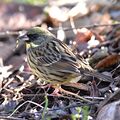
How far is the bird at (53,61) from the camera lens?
5.46m

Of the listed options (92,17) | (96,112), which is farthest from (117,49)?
(92,17)

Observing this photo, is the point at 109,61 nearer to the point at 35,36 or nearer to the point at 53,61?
the point at 53,61

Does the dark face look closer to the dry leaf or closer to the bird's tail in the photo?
the dry leaf

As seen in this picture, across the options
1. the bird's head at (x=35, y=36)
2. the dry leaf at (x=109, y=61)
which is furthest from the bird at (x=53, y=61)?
the dry leaf at (x=109, y=61)

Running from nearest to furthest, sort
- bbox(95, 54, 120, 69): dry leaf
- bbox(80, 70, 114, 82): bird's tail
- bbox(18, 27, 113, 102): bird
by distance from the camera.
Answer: bbox(80, 70, 114, 82): bird's tail, bbox(18, 27, 113, 102): bird, bbox(95, 54, 120, 69): dry leaf

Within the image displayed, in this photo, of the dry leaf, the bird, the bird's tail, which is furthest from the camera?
the dry leaf

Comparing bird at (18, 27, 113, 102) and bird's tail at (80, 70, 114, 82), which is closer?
bird's tail at (80, 70, 114, 82)

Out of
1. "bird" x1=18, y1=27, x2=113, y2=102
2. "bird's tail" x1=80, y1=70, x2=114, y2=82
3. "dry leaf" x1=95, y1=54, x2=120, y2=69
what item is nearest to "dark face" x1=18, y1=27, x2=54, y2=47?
"bird" x1=18, y1=27, x2=113, y2=102

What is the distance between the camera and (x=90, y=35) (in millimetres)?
6754

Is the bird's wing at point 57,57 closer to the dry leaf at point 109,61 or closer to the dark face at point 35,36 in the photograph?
the dark face at point 35,36

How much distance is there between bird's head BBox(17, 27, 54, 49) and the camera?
5.79m

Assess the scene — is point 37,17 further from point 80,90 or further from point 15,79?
point 80,90

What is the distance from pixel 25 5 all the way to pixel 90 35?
3064 mm

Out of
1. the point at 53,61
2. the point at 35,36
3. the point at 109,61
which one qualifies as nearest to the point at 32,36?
the point at 35,36
